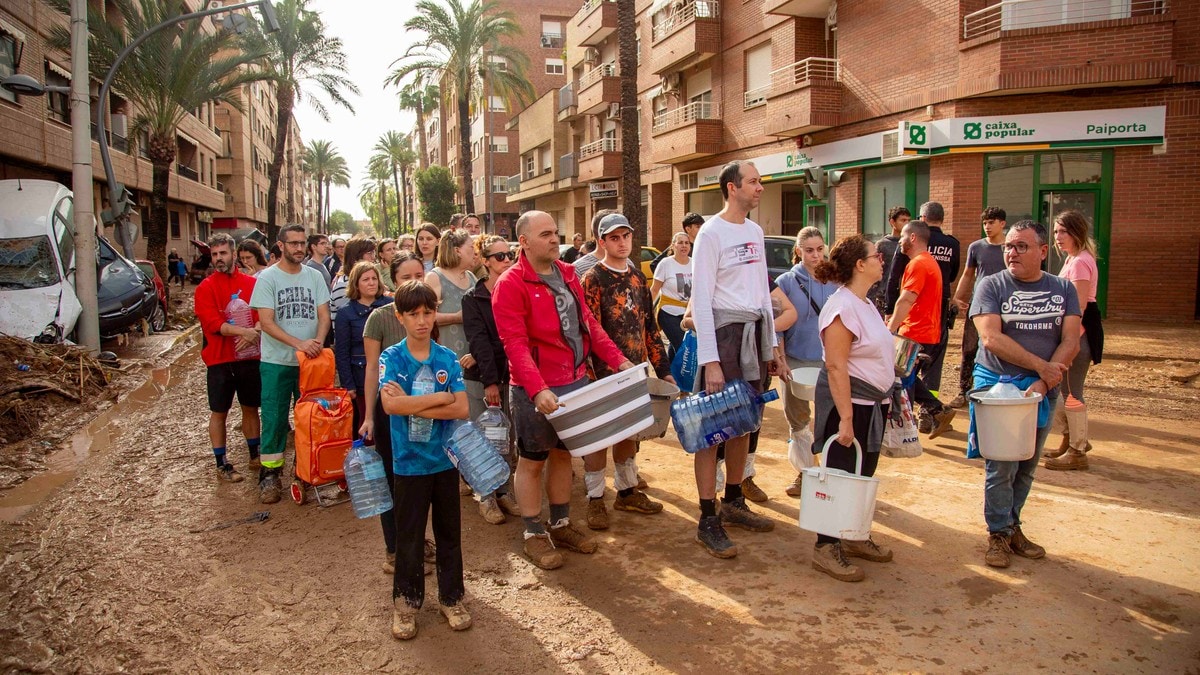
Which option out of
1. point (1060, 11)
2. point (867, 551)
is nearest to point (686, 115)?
point (1060, 11)

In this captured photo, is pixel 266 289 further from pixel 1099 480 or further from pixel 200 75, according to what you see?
pixel 200 75

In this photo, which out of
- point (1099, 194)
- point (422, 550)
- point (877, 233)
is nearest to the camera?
point (422, 550)

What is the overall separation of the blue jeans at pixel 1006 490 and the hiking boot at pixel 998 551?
0.03 meters

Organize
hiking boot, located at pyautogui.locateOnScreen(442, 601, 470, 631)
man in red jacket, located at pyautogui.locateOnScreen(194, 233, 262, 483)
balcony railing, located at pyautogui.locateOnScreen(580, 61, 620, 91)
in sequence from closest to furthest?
hiking boot, located at pyautogui.locateOnScreen(442, 601, 470, 631) → man in red jacket, located at pyautogui.locateOnScreen(194, 233, 262, 483) → balcony railing, located at pyautogui.locateOnScreen(580, 61, 620, 91)

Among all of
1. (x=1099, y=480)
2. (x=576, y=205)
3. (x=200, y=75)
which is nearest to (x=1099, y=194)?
(x=1099, y=480)

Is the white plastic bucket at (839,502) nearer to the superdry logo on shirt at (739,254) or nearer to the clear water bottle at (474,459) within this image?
the superdry logo on shirt at (739,254)

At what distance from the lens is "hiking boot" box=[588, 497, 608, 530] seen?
5.12m

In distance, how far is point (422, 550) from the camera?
3883 mm

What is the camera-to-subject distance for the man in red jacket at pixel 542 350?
14.3ft

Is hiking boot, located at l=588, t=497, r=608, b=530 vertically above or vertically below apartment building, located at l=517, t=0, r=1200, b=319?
below

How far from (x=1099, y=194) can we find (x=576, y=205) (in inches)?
1109

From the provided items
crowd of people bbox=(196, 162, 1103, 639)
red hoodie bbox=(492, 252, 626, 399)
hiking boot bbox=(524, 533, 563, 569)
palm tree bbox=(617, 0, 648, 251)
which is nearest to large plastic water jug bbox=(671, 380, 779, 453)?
crowd of people bbox=(196, 162, 1103, 639)

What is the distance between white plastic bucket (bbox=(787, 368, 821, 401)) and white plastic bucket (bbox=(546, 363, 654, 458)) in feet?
4.38

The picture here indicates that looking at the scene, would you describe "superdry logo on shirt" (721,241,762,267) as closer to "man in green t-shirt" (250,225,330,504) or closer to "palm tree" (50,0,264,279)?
"man in green t-shirt" (250,225,330,504)
